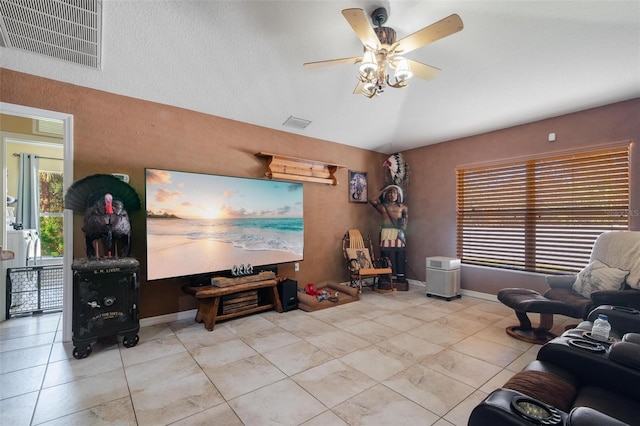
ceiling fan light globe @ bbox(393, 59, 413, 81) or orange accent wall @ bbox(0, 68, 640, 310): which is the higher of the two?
ceiling fan light globe @ bbox(393, 59, 413, 81)

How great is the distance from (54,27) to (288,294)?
12.0 ft

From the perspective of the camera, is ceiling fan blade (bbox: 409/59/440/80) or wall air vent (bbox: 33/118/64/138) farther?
wall air vent (bbox: 33/118/64/138)

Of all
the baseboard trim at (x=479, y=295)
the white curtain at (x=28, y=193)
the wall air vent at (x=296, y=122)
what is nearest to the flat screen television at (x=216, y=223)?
the wall air vent at (x=296, y=122)

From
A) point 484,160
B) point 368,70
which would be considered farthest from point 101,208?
point 484,160

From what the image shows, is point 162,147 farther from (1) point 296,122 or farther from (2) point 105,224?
(1) point 296,122

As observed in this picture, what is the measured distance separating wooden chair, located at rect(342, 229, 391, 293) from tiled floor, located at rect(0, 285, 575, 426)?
1309 mm

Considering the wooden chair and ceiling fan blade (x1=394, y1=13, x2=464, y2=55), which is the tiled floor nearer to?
the wooden chair

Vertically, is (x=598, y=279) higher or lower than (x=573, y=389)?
higher

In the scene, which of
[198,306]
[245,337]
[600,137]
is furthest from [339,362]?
[600,137]

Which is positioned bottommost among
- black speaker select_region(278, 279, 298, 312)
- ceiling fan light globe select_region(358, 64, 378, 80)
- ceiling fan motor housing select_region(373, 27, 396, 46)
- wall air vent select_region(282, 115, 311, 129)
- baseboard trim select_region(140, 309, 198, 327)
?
baseboard trim select_region(140, 309, 198, 327)

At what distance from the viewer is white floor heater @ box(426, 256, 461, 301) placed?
4.50 metres

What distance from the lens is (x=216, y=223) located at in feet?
11.9

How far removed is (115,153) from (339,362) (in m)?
3.29

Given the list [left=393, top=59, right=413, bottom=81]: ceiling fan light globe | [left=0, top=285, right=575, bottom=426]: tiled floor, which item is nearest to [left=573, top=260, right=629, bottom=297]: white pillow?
[left=0, top=285, right=575, bottom=426]: tiled floor
